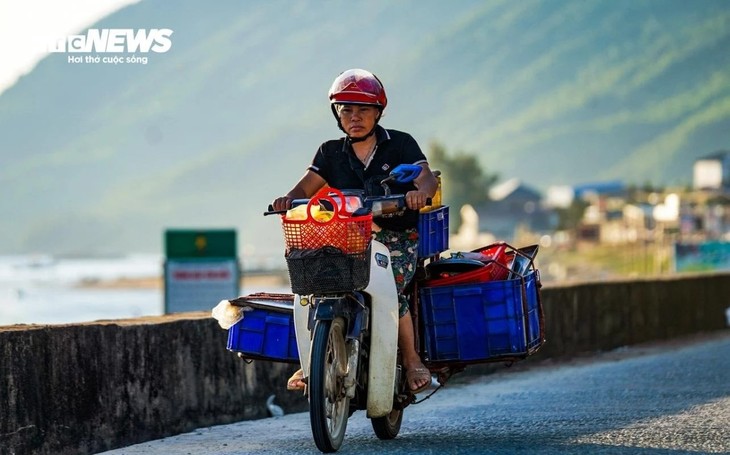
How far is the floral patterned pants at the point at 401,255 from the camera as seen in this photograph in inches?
336

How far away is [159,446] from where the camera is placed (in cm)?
960

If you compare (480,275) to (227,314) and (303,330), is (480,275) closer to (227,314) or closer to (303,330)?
(303,330)

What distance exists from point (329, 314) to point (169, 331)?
9.58 feet

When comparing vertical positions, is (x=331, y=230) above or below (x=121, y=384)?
above

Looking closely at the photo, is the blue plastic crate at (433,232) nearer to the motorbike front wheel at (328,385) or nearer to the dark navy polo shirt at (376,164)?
the dark navy polo shirt at (376,164)

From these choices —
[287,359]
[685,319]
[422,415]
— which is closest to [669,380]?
[422,415]

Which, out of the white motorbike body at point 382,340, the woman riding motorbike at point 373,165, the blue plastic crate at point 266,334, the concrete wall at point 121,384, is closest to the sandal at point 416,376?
the woman riding motorbike at point 373,165

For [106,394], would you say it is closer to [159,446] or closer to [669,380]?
[159,446]

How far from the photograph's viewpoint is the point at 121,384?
378 inches

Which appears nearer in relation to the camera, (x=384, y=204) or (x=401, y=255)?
(x=384, y=204)

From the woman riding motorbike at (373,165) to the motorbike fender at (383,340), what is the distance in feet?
0.68

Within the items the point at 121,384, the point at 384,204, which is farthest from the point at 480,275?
the point at 121,384

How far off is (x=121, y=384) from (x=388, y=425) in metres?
1.76

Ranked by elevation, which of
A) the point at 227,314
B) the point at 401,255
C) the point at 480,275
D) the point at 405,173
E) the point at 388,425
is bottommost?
the point at 388,425
